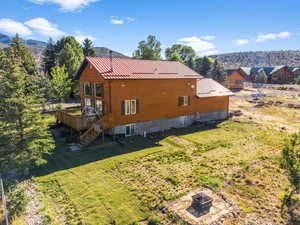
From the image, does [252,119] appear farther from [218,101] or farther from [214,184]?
[214,184]

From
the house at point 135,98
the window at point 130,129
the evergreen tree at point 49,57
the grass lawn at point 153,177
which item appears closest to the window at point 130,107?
the house at point 135,98

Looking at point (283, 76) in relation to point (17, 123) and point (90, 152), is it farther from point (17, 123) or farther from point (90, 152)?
point (17, 123)

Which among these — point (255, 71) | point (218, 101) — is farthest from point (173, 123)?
point (255, 71)

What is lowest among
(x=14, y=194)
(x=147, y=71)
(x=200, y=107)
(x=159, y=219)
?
(x=159, y=219)

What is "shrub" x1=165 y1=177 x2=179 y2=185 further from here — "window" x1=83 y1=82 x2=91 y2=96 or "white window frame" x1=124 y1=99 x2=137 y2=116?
"window" x1=83 y1=82 x2=91 y2=96

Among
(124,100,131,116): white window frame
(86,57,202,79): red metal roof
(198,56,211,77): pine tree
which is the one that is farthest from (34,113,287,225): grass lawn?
(198,56,211,77): pine tree

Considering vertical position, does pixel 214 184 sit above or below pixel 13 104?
below
